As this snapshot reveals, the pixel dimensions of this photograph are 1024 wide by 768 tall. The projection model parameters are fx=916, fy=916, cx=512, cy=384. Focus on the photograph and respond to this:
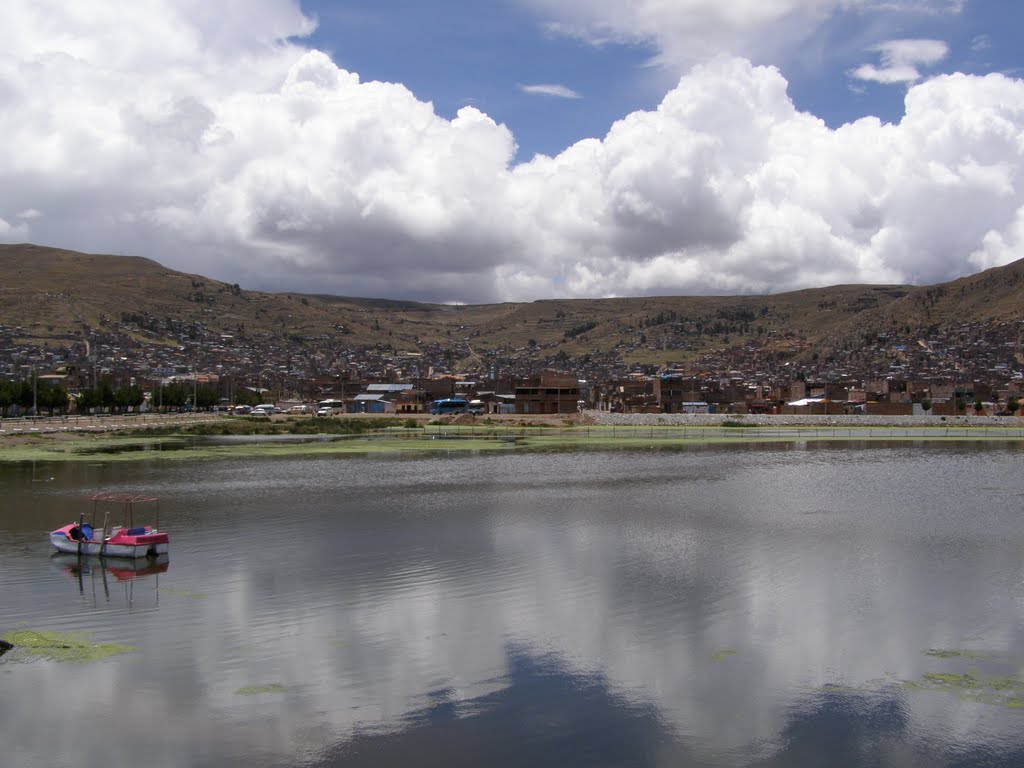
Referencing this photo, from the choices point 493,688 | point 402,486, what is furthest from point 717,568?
point 402,486

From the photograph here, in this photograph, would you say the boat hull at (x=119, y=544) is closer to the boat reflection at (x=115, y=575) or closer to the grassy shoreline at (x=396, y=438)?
the boat reflection at (x=115, y=575)

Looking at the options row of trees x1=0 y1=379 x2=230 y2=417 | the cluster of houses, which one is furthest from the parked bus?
row of trees x1=0 y1=379 x2=230 y2=417

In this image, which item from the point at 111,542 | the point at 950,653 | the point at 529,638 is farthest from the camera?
the point at 111,542

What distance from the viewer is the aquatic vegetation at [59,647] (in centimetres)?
1841

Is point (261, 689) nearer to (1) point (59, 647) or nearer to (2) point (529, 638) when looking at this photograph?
(1) point (59, 647)

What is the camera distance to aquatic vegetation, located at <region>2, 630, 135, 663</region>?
18.4 m

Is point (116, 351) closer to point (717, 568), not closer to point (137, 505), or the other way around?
point (137, 505)

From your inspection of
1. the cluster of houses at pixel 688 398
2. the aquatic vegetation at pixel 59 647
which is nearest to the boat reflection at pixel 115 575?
the aquatic vegetation at pixel 59 647

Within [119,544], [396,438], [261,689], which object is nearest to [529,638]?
[261,689]

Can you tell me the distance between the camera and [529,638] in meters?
20.0

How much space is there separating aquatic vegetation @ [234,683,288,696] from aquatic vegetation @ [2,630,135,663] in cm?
370

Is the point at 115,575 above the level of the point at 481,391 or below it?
below

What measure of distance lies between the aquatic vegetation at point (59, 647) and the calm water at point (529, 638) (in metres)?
0.47

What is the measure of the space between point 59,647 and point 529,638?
32.1 ft
